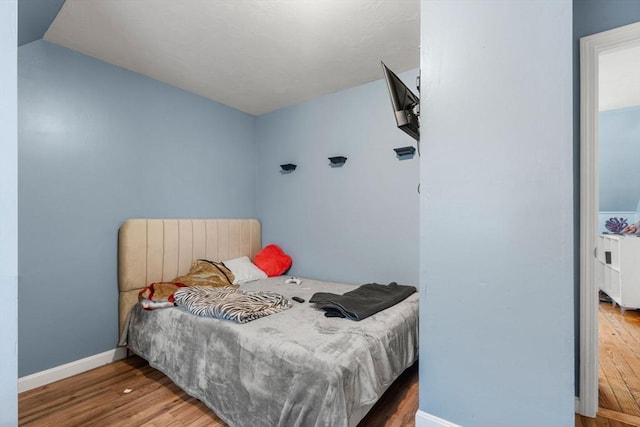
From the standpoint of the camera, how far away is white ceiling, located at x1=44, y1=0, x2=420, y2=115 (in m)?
1.91

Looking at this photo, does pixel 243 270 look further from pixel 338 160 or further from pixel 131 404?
pixel 338 160

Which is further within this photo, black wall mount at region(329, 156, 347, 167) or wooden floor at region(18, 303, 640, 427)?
black wall mount at region(329, 156, 347, 167)

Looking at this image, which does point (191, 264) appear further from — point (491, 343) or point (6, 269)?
point (491, 343)

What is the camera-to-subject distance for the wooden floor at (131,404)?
1778 mm

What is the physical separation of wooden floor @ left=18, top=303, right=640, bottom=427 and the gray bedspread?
129mm

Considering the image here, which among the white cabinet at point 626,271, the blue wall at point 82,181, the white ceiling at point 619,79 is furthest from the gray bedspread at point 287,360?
the white cabinet at point 626,271

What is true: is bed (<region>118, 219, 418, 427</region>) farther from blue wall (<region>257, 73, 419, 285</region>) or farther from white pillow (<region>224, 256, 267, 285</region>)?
blue wall (<region>257, 73, 419, 285</region>)

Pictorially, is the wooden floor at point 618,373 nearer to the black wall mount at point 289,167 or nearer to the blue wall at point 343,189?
the blue wall at point 343,189

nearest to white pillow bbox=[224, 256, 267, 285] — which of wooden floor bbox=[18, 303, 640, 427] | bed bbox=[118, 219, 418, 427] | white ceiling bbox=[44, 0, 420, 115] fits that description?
bed bbox=[118, 219, 418, 427]

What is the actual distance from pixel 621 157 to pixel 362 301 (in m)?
4.90

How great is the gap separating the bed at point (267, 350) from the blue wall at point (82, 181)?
206mm

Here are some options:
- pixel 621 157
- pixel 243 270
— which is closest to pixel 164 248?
pixel 243 270

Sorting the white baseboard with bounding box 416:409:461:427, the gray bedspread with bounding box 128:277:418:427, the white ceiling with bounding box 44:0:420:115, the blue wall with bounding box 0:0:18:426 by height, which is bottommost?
the white baseboard with bounding box 416:409:461:427

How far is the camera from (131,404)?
76.9 inches
